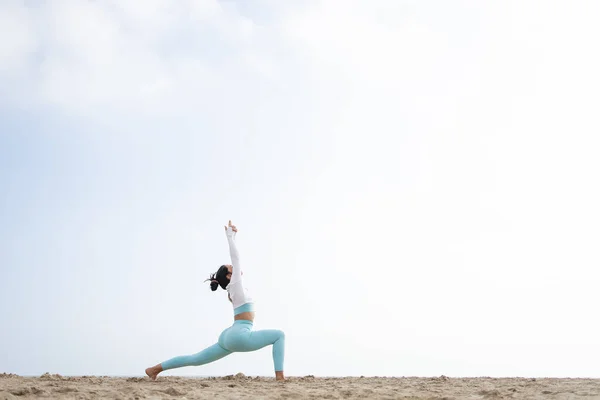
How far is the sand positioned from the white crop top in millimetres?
1224

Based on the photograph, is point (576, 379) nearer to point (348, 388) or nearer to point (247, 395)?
point (348, 388)

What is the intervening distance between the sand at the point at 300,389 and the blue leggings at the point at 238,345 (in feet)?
1.24

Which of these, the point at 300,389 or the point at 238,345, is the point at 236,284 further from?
the point at 300,389

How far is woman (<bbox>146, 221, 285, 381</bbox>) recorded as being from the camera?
9109mm

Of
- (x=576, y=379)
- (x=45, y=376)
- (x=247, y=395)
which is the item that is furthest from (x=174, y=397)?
(x=576, y=379)

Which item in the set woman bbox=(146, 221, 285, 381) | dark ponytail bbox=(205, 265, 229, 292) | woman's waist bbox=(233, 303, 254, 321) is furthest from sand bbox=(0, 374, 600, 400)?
dark ponytail bbox=(205, 265, 229, 292)

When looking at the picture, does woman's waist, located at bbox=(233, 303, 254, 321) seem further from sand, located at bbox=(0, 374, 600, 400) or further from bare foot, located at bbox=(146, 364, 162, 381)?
bare foot, located at bbox=(146, 364, 162, 381)

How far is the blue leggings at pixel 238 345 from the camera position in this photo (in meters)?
9.09

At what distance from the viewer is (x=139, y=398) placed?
7.04 meters

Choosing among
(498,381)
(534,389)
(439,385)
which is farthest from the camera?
(498,381)

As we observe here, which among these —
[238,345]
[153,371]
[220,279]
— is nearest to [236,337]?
[238,345]

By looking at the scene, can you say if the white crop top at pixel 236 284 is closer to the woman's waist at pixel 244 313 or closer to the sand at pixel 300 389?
the woman's waist at pixel 244 313

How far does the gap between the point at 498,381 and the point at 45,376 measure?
732 cm

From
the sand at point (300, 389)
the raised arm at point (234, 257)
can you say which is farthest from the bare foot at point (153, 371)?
the raised arm at point (234, 257)
